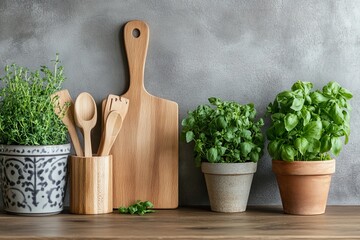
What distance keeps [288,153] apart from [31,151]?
0.68 metres

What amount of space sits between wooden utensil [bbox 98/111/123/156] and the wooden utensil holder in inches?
1.3

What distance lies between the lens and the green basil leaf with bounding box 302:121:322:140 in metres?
1.72

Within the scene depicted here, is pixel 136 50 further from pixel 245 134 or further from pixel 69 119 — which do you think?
pixel 245 134

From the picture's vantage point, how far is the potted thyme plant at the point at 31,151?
5.64 ft

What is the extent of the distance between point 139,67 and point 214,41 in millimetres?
235

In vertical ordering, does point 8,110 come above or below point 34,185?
above

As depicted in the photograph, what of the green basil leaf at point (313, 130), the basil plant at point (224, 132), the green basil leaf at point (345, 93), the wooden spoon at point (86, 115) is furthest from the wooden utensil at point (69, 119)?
the green basil leaf at point (345, 93)

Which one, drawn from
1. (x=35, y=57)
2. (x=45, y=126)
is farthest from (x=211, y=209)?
(x=35, y=57)

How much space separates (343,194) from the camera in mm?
1942

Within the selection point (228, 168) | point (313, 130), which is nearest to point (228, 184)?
point (228, 168)

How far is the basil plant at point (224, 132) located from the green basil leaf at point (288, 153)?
8cm

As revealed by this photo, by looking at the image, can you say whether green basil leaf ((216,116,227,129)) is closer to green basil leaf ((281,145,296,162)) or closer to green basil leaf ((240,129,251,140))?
green basil leaf ((240,129,251,140))

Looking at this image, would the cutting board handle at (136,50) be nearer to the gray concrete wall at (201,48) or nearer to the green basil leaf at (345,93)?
the gray concrete wall at (201,48)

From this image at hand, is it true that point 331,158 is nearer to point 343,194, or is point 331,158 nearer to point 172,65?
point 343,194
